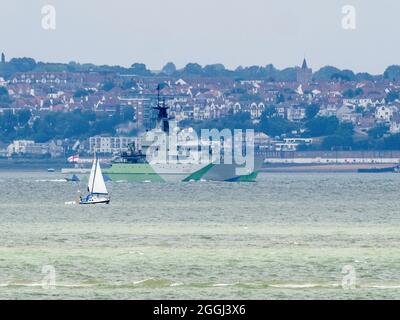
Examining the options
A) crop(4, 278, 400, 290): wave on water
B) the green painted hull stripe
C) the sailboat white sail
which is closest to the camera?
crop(4, 278, 400, 290): wave on water

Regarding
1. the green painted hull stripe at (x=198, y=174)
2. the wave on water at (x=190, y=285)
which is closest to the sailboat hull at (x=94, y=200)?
the wave on water at (x=190, y=285)

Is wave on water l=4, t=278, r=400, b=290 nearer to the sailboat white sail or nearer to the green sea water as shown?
the green sea water

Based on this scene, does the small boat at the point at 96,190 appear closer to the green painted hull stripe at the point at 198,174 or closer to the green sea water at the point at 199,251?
the green sea water at the point at 199,251

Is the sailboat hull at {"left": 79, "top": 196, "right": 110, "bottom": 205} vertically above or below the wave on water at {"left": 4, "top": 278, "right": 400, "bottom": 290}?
below

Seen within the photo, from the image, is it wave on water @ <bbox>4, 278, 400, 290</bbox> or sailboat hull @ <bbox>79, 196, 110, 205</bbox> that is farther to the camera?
sailboat hull @ <bbox>79, 196, 110, 205</bbox>

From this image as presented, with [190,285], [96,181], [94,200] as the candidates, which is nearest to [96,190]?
[96,181]

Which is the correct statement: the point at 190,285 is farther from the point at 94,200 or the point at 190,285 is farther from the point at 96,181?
the point at 96,181

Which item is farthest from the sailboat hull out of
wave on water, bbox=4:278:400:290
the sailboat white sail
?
wave on water, bbox=4:278:400:290
